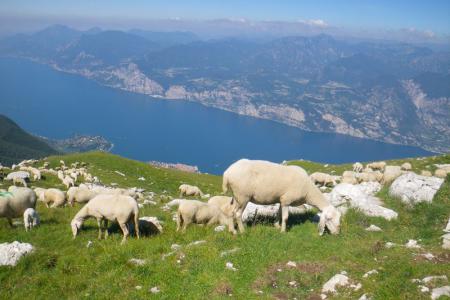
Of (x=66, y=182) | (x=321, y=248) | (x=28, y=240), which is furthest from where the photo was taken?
(x=66, y=182)

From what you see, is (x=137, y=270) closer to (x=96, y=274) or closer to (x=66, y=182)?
(x=96, y=274)

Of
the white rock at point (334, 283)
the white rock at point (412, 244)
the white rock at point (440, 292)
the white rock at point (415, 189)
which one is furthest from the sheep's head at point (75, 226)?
the white rock at point (415, 189)

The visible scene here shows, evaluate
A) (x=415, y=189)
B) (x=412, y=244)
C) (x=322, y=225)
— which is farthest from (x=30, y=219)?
(x=415, y=189)

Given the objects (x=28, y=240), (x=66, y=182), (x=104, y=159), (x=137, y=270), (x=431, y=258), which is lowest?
(x=104, y=159)

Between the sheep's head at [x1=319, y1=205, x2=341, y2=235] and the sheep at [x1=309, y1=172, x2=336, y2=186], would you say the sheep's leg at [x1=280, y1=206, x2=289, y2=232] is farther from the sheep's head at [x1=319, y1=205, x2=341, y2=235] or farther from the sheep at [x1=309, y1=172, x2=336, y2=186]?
the sheep at [x1=309, y1=172, x2=336, y2=186]

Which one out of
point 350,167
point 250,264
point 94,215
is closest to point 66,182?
point 94,215

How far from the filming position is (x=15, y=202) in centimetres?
1681

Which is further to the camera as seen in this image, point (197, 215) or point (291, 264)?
point (197, 215)

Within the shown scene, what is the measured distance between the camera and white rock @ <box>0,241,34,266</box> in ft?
39.6

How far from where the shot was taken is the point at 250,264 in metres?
12.0

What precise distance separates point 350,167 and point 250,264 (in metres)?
49.0

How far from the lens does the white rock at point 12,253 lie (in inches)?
475

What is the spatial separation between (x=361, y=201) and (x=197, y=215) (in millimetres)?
7985

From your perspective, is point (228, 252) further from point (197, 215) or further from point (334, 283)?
point (197, 215)
